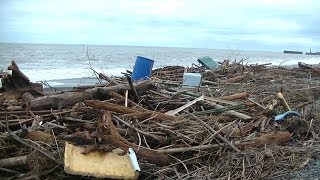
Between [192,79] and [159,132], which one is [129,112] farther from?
[192,79]

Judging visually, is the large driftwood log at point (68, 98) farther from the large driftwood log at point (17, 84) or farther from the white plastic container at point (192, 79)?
the white plastic container at point (192, 79)

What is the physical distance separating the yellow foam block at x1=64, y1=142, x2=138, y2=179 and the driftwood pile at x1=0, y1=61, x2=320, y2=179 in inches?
3.7

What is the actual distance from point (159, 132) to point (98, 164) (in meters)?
1.05

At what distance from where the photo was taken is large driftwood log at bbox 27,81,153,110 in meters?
4.96

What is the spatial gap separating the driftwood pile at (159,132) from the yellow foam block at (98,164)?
0.10 meters

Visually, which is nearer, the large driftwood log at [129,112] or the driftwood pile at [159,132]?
the driftwood pile at [159,132]

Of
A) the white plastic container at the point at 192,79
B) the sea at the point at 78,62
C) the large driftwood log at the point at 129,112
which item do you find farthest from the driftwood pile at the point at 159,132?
the sea at the point at 78,62

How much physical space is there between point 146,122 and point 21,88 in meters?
2.39

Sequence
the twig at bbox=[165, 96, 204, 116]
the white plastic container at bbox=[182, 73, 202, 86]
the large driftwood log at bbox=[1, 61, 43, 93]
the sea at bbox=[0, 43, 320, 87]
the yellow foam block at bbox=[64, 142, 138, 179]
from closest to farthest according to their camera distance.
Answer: the yellow foam block at bbox=[64, 142, 138, 179], the twig at bbox=[165, 96, 204, 116], the large driftwood log at bbox=[1, 61, 43, 93], the white plastic container at bbox=[182, 73, 202, 86], the sea at bbox=[0, 43, 320, 87]

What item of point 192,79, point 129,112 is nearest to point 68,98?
point 129,112

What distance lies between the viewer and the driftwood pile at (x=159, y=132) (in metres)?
3.70

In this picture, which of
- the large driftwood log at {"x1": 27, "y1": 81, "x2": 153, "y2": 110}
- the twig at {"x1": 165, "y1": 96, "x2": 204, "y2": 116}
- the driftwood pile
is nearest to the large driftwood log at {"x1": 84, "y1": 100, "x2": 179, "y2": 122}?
the driftwood pile

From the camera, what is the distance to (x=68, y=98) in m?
5.23

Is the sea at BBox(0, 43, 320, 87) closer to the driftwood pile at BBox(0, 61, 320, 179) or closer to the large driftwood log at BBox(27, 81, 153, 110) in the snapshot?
the large driftwood log at BBox(27, 81, 153, 110)
